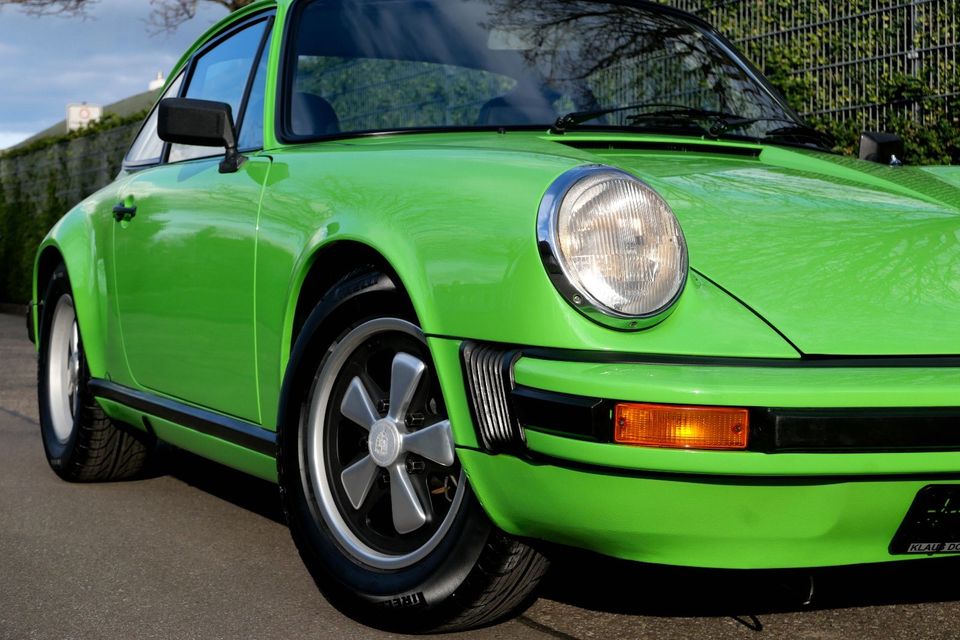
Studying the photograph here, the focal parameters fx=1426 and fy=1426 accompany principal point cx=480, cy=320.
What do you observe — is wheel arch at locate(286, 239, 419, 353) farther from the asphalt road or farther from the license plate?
the license plate

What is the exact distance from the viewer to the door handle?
14.5ft

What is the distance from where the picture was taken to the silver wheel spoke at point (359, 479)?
312cm

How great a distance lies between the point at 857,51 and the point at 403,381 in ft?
19.7

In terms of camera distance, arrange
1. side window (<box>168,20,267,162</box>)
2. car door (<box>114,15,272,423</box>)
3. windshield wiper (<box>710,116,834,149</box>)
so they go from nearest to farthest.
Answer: car door (<box>114,15,272,423</box>) < windshield wiper (<box>710,116,834,149</box>) < side window (<box>168,20,267,162</box>)

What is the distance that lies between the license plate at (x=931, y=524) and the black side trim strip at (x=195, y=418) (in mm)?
1504

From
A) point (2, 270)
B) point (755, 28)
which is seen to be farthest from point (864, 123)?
point (2, 270)

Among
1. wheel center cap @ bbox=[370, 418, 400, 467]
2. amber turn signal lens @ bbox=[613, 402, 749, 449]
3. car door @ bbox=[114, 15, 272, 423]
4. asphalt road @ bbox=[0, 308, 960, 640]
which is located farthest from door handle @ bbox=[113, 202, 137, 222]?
amber turn signal lens @ bbox=[613, 402, 749, 449]

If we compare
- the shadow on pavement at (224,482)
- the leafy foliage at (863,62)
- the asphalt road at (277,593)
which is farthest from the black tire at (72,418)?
the leafy foliage at (863,62)

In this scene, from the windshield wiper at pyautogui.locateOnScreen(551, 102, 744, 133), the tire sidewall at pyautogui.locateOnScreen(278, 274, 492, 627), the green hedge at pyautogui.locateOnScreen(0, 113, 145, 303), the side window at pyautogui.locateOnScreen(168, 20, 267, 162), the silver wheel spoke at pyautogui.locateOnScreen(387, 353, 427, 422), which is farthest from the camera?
the green hedge at pyautogui.locateOnScreen(0, 113, 145, 303)

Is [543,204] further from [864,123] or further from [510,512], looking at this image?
[864,123]

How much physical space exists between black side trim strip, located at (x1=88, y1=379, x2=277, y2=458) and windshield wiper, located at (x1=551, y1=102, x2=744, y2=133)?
1044 mm

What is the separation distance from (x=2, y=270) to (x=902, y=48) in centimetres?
1313

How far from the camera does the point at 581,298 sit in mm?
2539

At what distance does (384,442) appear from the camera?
3.06 metres
